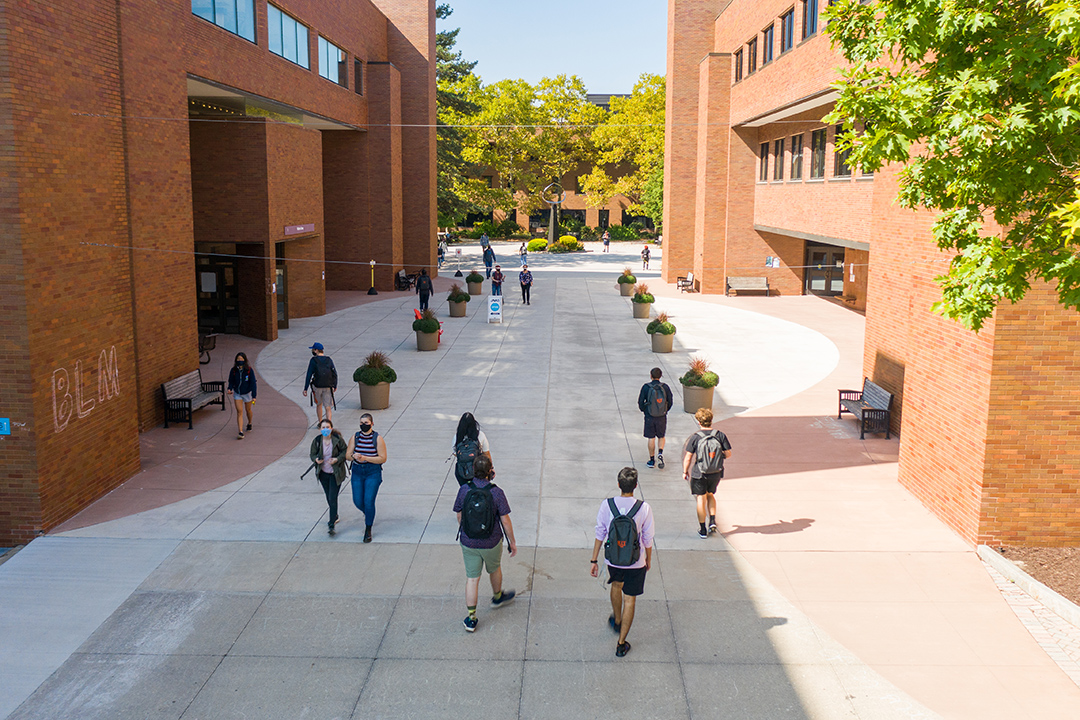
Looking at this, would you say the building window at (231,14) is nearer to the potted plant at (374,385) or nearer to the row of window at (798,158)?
the potted plant at (374,385)

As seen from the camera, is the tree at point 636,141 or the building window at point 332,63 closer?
the building window at point 332,63

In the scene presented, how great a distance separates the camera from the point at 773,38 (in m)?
31.8

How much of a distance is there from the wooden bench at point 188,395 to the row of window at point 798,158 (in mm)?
17947

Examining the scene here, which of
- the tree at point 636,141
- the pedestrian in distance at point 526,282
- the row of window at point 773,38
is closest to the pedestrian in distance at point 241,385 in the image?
the pedestrian in distance at point 526,282

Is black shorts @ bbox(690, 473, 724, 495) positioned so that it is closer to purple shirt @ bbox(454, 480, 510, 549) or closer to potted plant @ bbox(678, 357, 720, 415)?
purple shirt @ bbox(454, 480, 510, 549)

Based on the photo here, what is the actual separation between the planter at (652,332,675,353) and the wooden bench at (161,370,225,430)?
37.7 ft

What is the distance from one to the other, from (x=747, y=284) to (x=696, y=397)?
22.3m

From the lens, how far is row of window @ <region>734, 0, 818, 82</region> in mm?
28094

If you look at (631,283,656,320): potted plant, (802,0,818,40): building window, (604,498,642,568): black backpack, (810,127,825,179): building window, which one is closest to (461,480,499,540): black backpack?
(604,498,642,568): black backpack

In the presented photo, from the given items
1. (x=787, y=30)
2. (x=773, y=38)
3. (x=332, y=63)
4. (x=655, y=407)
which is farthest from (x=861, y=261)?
(x=655, y=407)

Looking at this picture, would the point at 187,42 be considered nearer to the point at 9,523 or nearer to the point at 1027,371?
the point at 9,523

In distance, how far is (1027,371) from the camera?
10148mm

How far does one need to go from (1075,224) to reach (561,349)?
1867 centimetres

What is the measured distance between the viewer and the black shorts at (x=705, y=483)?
34.3 feet
